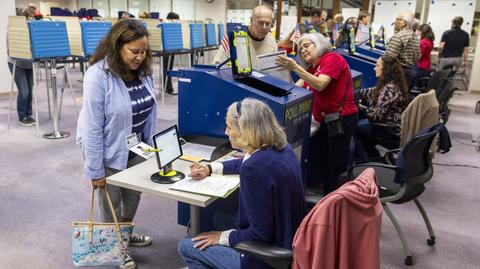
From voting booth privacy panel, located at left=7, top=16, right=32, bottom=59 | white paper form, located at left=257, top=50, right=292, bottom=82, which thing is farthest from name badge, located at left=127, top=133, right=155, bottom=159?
voting booth privacy panel, located at left=7, top=16, right=32, bottom=59

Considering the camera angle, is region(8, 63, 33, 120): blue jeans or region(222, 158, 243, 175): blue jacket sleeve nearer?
region(222, 158, 243, 175): blue jacket sleeve

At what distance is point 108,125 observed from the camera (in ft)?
6.47

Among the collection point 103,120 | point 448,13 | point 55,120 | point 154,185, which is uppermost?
point 448,13

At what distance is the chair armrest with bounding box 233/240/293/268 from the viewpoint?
1.41m

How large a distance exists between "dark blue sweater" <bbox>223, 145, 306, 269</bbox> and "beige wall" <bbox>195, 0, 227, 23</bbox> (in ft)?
38.6

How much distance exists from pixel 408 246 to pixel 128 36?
204cm

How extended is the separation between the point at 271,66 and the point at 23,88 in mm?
3766

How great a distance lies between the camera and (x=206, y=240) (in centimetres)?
170

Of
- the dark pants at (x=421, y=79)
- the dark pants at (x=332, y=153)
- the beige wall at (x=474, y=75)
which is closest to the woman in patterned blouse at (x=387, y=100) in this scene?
the dark pants at (x=332, y=153)

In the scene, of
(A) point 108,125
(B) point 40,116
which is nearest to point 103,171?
(A) point 108,125

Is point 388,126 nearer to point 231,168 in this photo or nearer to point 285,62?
point 285,62

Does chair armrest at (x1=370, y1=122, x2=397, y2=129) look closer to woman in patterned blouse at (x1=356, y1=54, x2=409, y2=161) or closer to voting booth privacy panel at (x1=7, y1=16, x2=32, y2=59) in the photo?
woman in patterned blouse at (x1=356, y1=54, x2=409, y2=161)

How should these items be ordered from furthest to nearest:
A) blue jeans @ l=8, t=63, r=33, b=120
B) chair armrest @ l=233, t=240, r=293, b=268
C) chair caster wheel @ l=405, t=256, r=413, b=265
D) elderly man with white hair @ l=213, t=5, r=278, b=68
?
1. blue jeans @ l=8, t=63, r=33, b=120
2. elderly man with white hair @ l=213, t=5, r=278, b=68
3. chair caster wheel @ l=405, t=256, r=413, b=265
4. chair armrest @ l=233, t=240, r=293, b=268

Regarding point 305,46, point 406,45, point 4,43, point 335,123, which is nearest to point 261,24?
point 305,46
